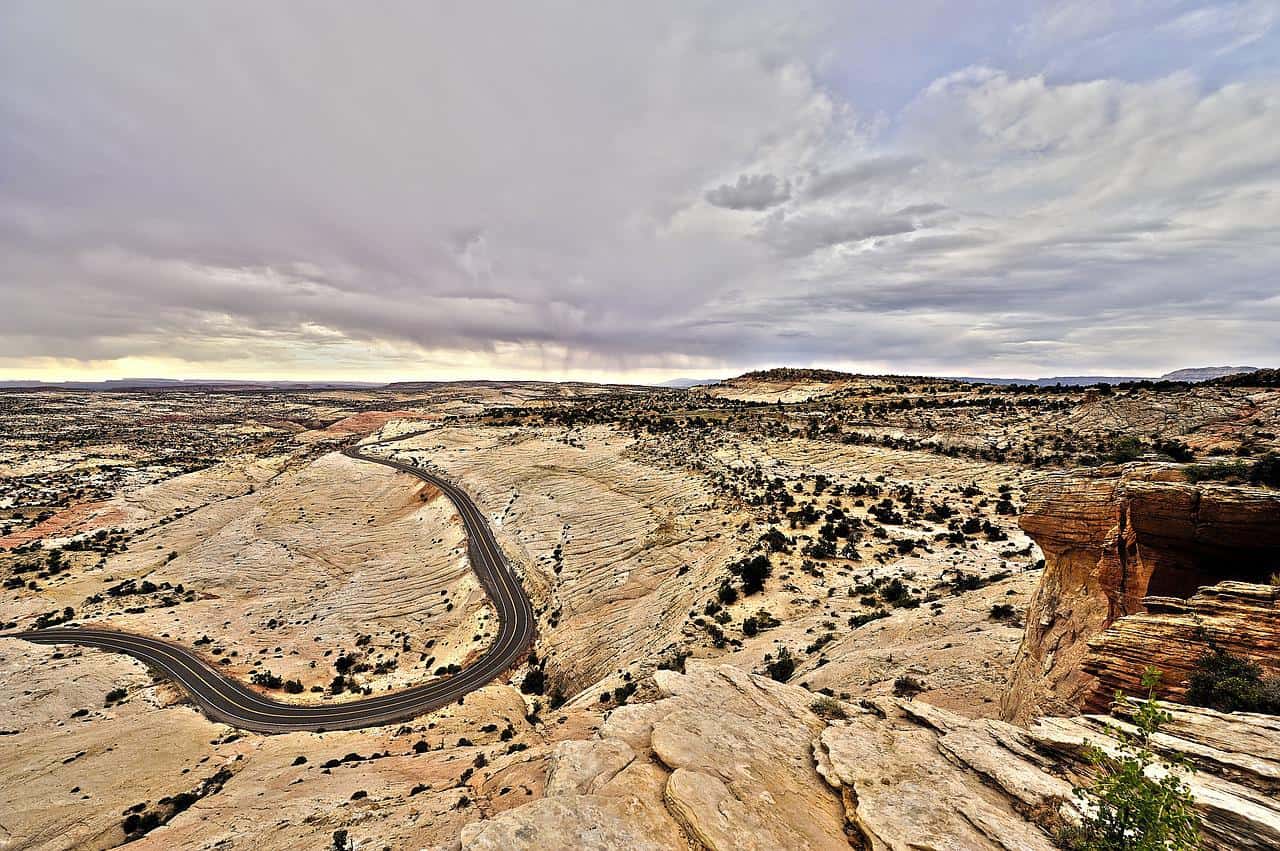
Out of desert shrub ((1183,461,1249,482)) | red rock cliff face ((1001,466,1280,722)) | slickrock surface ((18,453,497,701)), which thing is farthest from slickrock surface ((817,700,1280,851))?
slickrock surface ((18,453,497,701))

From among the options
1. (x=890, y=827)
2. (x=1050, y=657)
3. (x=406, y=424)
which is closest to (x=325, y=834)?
(x=890, y=827)

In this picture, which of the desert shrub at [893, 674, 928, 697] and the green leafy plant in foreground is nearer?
the green leafy plant in foreground

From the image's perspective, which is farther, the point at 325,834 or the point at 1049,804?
the point at 325,834

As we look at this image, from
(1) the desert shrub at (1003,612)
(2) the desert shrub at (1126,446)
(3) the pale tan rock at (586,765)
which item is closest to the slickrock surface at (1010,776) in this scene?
(3) the pale tan rock at (586,765)

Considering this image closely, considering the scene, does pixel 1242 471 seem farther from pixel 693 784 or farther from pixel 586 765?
pixel 586 765

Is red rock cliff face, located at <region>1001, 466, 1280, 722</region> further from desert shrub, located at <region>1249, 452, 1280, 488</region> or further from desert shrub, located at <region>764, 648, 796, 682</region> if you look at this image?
desert shrub, located at <region>764, 648, 796, 682</region>

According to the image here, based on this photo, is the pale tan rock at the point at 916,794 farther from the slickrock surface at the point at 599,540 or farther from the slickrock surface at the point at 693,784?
the slickrock surface at the point at 599,540

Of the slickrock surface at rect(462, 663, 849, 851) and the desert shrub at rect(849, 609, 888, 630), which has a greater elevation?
the slickrock surface at rect(462, 663, 849, 851)

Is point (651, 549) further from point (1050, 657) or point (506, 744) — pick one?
point (1050, 657)
